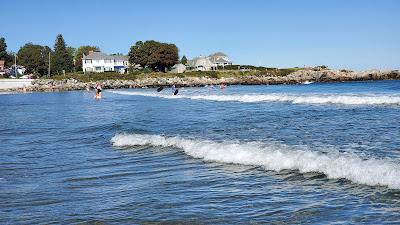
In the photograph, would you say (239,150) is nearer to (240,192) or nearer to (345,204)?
(240,192)

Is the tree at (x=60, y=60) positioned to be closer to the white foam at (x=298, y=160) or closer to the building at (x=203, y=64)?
the building at (x=203, y=64)

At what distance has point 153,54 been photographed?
143 metres

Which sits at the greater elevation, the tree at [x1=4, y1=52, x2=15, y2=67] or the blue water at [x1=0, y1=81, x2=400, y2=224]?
the tree at [x1=4, y1=52, x2=15, y2=67]

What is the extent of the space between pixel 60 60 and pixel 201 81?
49440mm

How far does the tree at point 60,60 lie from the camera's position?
149 m

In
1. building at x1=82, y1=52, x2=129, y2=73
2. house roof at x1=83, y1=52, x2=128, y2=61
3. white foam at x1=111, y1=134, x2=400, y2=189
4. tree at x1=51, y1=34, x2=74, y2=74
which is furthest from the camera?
house roof at x1=83, y1=52, x2=128, y2=61

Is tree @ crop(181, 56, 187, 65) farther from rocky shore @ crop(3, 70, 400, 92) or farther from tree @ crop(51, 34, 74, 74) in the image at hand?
tree @ crop(51, 34, 74, 74)

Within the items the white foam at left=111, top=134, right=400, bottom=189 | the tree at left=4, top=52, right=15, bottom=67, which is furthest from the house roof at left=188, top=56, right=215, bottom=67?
the white foam at left=111, top=134, right=400, bottom=189

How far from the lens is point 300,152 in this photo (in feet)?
37.7

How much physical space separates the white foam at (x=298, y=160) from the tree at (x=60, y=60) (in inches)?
5520

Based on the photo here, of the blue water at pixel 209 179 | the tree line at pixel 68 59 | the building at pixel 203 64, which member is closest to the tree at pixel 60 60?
the tree line at pixel 68 59

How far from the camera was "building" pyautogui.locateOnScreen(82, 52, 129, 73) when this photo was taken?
152625 millimetres

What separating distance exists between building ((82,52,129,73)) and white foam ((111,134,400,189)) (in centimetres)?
14170

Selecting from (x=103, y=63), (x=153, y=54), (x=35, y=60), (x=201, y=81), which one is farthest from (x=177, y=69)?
(x=35, y=60)
